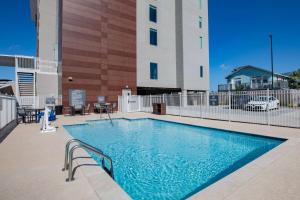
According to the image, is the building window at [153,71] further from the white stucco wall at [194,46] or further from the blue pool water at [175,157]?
the blue pool water at [175,157]

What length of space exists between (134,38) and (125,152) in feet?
50.2

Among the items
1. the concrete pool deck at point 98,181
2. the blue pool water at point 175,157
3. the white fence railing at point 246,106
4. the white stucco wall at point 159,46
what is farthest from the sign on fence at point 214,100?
the white stucco wall at point 159,46

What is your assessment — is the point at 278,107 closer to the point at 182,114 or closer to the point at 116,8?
the point at 182,114

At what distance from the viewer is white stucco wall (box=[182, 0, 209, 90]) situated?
2155 cm

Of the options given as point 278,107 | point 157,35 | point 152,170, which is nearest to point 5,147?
point 152,170

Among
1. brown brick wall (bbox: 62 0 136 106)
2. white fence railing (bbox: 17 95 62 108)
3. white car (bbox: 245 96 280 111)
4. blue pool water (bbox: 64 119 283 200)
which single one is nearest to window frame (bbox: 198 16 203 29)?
brown brick wall (bbox: 62 0 136 106)

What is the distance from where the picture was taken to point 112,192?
2.48m

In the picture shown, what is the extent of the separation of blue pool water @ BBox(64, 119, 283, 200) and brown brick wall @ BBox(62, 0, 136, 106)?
335 inches

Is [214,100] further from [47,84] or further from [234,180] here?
[47,84]

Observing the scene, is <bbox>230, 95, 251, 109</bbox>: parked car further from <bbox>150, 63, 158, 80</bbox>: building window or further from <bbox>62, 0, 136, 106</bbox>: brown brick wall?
<bbox>150, 63, 158, 80</bbox>: building window

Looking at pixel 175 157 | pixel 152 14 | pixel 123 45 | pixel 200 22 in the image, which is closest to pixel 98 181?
pixel 175 157

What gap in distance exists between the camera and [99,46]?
52.5ft

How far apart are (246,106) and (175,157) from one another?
253 inches

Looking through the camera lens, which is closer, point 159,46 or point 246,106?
point 246,106
